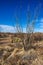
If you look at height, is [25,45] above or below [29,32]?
below

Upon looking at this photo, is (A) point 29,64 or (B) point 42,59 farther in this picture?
(B) point 42,59

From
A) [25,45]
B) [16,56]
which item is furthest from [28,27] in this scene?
[16,56]

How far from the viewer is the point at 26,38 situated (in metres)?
14.7

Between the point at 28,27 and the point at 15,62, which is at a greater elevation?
the point at 28,27

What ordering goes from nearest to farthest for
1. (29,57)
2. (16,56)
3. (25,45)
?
(29,57) → (16,56) → (25,45)

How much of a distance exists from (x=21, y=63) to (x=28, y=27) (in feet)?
19.5

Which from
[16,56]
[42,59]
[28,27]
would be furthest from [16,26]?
[42,59]

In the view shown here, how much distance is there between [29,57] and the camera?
10047 mm

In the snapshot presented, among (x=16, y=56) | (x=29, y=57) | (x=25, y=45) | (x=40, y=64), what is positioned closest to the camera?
(x=40, y=64)

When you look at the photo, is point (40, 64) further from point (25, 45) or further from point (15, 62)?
point (25, 45)

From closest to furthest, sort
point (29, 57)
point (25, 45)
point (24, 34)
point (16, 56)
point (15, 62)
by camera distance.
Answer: point (15, 62) → point (29, 57) → point (16, 56) → point (25, 45) → point (24, 34)

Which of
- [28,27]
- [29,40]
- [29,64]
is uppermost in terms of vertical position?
[28,27]

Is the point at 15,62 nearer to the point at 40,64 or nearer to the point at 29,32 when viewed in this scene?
the point at 40,64

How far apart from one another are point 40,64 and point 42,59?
34.9 inches
